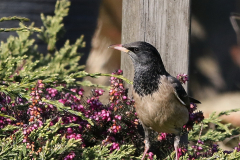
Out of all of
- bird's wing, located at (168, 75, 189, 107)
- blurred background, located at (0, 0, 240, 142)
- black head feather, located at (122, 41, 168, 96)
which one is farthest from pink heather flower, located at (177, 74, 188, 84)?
blurred background, located at (0, 0, 240, 142)

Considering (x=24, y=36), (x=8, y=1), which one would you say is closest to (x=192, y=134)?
(x=24, y=36)

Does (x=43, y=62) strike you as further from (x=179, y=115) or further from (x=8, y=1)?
(x=179, y=115)

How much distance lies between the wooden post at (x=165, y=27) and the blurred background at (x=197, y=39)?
2.75 m

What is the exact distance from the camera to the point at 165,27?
453cm

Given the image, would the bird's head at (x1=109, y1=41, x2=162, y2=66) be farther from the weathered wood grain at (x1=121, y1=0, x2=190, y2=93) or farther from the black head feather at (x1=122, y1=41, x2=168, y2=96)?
the weathered wood grain at (x1=121, y1=0, x2=190, y2=93)

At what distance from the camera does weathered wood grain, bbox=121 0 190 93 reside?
4484 millimetres

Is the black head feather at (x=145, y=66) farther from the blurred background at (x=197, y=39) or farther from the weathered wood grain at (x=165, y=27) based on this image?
the blurred background at (x=197, y=39)

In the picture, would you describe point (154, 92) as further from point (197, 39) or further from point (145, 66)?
point (197, 39)

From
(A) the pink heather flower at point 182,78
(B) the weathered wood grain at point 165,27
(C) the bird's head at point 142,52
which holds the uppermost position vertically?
(B) the weathered wood grain at point 165,27

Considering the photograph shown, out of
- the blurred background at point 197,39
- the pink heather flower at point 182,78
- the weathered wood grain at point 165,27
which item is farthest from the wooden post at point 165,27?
the blurred background at point 197,39

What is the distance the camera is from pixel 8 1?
282 inches

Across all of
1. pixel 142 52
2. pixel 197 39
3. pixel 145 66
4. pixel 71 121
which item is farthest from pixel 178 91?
pixel 197 39

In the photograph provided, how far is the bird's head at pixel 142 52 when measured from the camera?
400 cm

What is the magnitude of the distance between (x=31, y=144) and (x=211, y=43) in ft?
15.9
